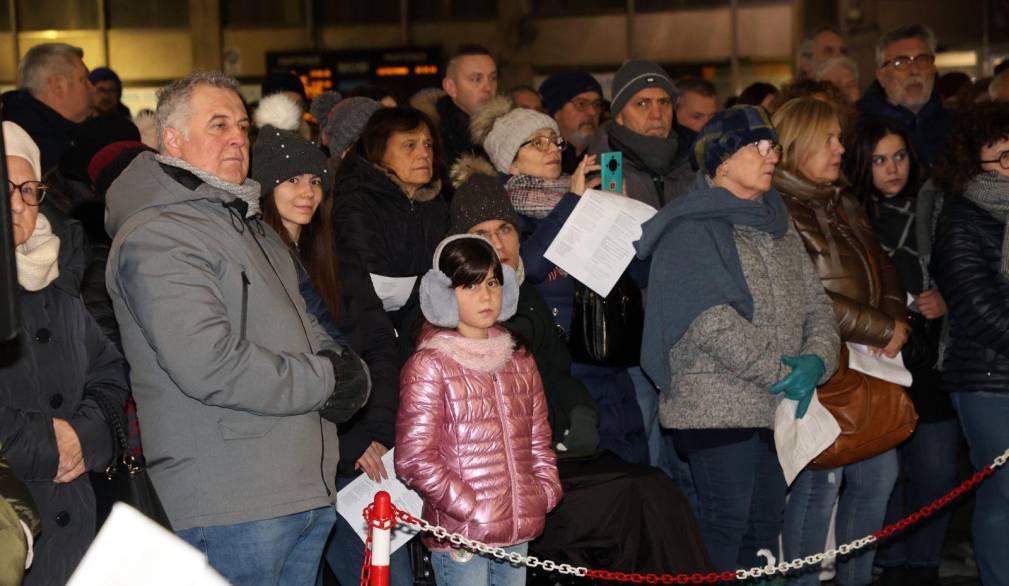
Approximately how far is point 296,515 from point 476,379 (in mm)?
921

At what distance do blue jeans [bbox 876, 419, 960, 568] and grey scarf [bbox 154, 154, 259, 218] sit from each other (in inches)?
149

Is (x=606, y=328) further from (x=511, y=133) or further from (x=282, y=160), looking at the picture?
(x=282, y=160)

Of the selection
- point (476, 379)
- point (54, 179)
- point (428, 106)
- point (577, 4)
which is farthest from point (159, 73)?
point (476, 379)

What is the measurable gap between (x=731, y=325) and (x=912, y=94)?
11.4ft

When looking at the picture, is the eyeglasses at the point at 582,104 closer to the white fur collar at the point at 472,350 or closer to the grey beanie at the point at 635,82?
the grey beanie at the point at 635,82

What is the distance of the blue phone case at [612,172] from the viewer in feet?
18.0

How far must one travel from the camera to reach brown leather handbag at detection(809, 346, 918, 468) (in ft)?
17.0

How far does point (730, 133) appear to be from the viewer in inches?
197

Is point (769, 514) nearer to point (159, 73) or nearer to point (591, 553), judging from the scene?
point (591, 553)

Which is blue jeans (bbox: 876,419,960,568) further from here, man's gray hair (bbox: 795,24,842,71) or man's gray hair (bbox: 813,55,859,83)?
man's gray hair (bbox: 795,24,842,71)

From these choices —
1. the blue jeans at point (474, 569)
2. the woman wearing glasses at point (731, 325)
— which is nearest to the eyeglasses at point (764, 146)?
the woman wearing glasses at point (731, 325)

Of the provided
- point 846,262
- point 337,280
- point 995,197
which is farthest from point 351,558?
point 995,197

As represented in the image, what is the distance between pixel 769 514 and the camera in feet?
16.9

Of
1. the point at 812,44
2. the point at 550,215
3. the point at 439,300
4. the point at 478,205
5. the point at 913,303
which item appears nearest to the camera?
the point at 439,300
